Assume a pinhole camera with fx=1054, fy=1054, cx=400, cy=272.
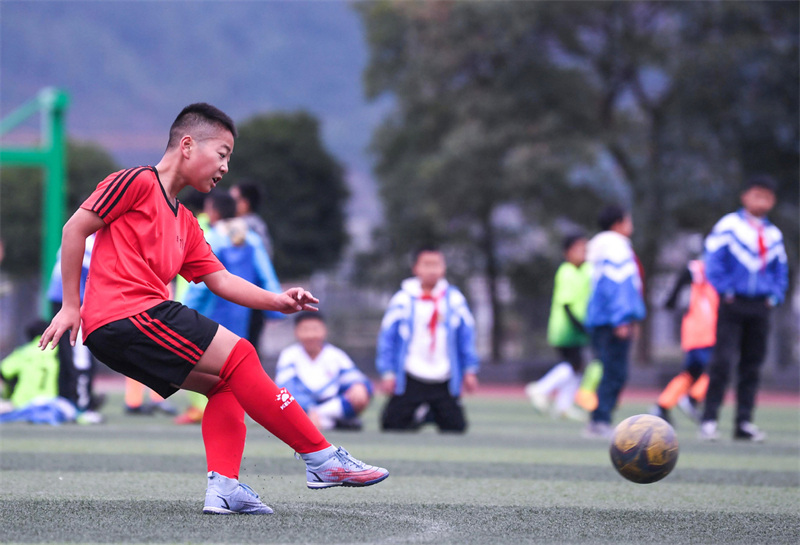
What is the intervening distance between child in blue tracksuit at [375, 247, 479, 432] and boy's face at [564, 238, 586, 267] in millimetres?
2417

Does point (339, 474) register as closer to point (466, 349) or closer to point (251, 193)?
point (466, 349)

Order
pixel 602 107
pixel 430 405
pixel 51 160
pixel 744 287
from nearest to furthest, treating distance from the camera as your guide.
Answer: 1. pixel 744 287
2. pixel 430 405
3. pixel 51 160
4. pixel 602 107

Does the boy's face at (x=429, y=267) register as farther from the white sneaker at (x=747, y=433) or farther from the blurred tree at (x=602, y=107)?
the blurred tree at (x=602, y=107)

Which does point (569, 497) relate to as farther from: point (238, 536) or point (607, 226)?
point (607, 226)

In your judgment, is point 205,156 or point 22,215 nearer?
point 205,156

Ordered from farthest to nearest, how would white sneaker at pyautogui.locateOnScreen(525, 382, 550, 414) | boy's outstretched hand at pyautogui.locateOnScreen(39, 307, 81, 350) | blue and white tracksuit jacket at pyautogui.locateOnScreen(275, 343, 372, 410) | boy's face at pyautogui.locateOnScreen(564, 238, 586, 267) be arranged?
white sneaker at pyautogui.locateOnScreen(525, 382, 550, 414) → boy's face at pyautogui.locateOnScreen(564, 238, 586, 267) → blue and white tracksuit jacket at pyautogui.locateOnScreen(275, 343, 372, 410) → boy's outstretched hand at pyautogui.locateOnScreen(39, 307, 81, 350)

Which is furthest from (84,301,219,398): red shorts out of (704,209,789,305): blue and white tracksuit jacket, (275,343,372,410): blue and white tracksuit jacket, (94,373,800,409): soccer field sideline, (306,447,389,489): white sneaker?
(94,373,800,409): soccer field sideline

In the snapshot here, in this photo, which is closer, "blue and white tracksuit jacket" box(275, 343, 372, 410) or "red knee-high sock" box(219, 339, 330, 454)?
"red knee-high sock" box(219, 339, 330, 454)

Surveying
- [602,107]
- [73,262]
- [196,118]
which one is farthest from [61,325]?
[602,107]

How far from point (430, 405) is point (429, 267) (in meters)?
1.22

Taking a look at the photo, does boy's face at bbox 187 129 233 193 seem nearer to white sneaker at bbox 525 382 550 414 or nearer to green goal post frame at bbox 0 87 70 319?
white sneaker at bbox 525 382 550 414

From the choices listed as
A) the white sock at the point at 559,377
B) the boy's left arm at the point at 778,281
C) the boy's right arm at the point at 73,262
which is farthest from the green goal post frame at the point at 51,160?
the boy's right arm at the point at 73,262

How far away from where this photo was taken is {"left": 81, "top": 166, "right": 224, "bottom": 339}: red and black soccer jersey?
3.87 meters

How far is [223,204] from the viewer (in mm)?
8398
